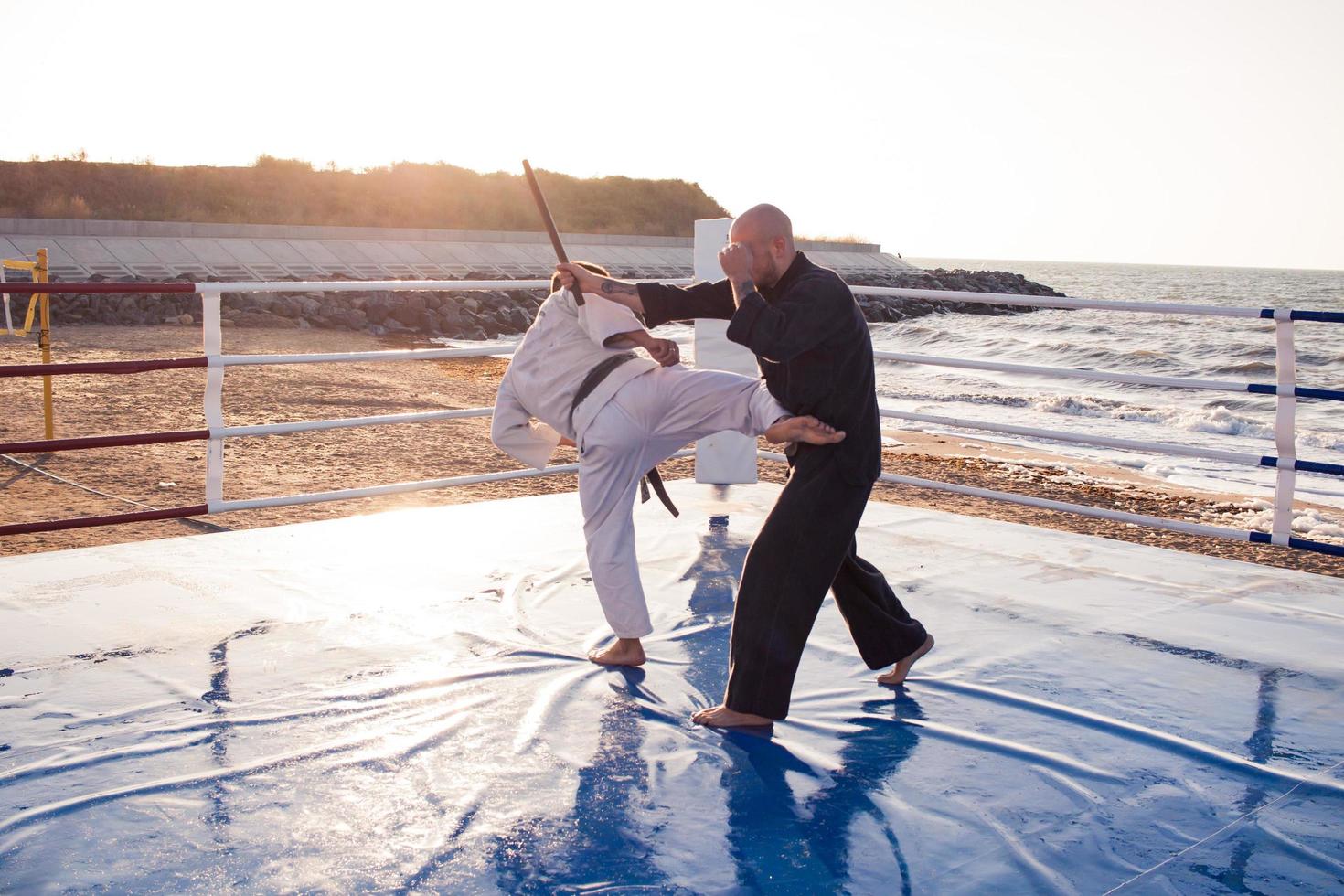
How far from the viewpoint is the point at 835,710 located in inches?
138

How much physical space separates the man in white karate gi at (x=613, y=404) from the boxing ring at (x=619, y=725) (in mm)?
370

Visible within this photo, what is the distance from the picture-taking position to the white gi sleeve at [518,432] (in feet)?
12.3

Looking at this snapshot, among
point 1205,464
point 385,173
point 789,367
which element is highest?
point 385,173

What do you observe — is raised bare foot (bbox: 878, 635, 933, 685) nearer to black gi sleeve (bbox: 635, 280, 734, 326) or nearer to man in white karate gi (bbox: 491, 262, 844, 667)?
man in white karate gi (bbox: 491, 262, 844, 667)

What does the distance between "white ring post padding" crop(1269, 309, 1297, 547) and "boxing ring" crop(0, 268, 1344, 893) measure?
0.02 m

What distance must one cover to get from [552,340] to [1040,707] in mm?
1786

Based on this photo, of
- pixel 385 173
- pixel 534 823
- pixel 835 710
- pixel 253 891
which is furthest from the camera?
pixel 385 173

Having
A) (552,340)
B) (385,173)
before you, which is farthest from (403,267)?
(552,340)

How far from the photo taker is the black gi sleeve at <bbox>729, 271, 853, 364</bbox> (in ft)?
10.0

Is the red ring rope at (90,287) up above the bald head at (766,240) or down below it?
below

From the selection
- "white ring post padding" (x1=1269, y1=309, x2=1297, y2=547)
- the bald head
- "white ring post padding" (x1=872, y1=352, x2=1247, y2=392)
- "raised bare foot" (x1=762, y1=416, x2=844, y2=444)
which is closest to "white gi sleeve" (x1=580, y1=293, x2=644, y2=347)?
the bald head

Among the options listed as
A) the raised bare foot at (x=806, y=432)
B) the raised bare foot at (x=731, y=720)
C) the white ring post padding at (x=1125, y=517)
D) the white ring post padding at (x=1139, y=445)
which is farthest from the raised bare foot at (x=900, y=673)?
the white ring post padding at (x=1125, y=517)

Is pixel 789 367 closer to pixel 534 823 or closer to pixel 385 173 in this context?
pixel 534 823

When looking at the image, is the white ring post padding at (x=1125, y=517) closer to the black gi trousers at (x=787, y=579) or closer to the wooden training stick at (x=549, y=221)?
the wooden training stick at (x=549, y=221)
